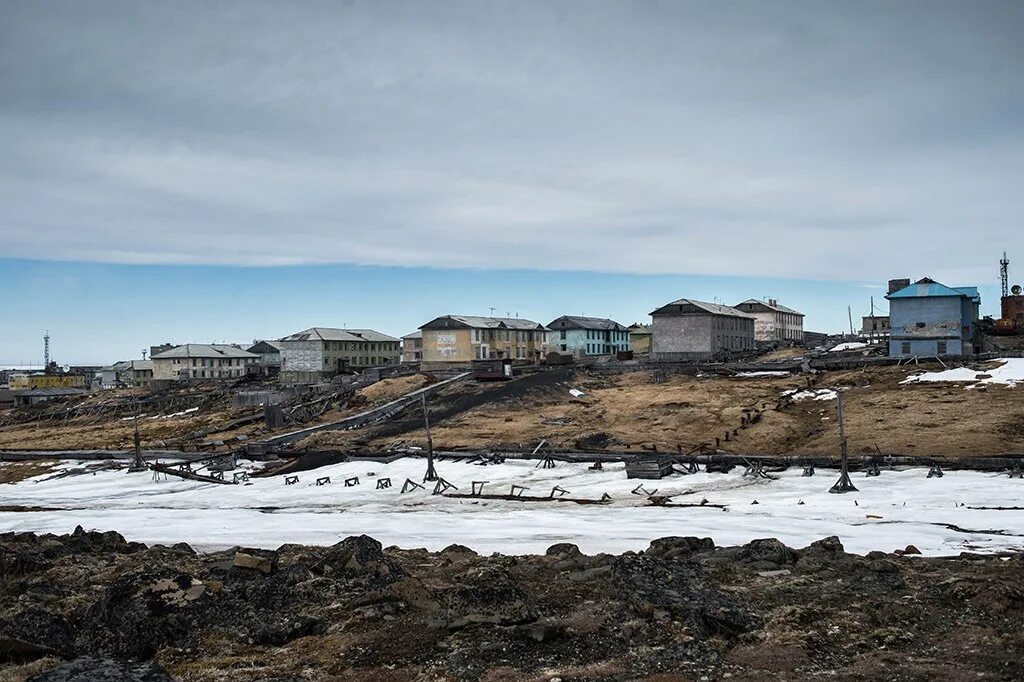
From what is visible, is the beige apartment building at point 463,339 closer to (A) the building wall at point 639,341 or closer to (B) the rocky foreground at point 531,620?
(A) the building wall at point 639,341

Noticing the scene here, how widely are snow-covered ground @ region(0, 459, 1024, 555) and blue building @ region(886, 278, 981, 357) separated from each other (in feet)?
115

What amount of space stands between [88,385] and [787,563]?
151956 millimetres

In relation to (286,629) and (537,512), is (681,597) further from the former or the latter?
(537,512)

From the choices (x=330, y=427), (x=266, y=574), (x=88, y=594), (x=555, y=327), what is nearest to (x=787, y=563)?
(x=266, y=574)

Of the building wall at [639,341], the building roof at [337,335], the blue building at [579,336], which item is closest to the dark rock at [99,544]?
the building roof at [337,335]

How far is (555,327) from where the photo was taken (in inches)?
4648

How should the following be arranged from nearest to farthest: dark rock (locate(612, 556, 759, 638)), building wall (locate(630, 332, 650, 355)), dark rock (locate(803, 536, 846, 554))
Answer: dark rock (locate(612, 556, 759, 638)), dark rock (locate(803, 536, 846, 554)), building wall (locate(630, 332, 650, 355))

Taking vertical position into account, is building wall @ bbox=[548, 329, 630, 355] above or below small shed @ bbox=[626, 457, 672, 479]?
above

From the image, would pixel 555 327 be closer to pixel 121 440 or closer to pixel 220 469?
pixel 121 440

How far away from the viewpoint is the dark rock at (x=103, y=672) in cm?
1241

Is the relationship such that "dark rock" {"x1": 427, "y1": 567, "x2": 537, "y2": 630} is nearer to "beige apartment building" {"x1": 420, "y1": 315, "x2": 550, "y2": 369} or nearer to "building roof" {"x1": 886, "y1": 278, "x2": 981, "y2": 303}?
"building roof" {"x1": 886, "y1": 278, "x2": 981, "y2": 303}

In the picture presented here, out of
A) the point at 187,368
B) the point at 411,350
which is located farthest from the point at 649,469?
the point at 187,368

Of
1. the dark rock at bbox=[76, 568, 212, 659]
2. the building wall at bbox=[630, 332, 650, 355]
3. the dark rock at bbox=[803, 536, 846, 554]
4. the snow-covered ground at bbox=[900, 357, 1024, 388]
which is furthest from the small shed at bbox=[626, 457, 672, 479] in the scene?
the building wall at bbox=[630, 332, 650, 355]

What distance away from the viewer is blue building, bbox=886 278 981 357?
66875 millimetres
